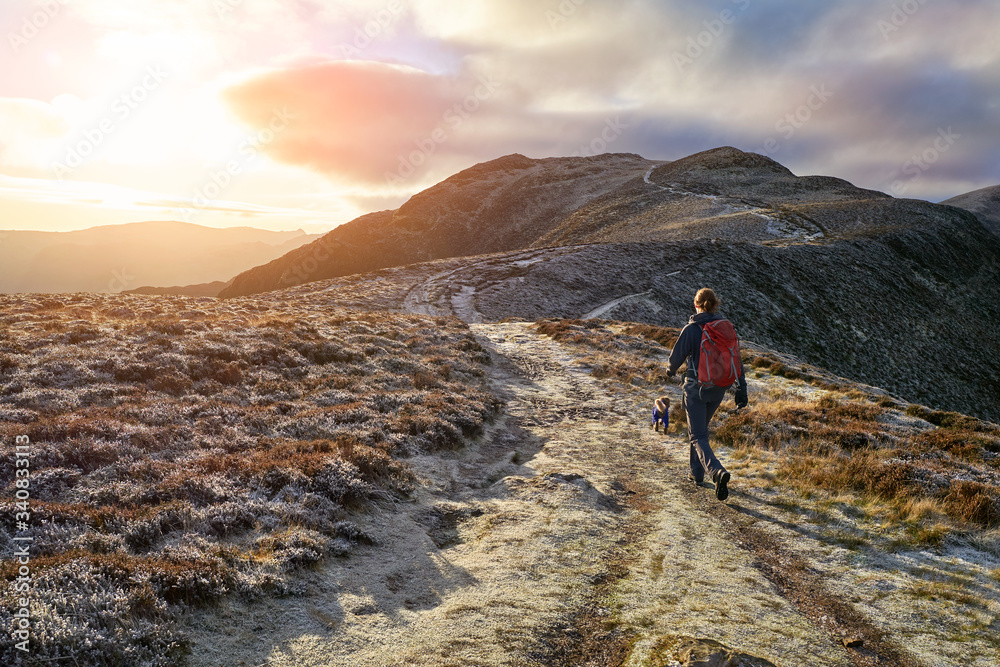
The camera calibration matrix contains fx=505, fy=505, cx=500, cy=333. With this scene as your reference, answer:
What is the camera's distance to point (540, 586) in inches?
263

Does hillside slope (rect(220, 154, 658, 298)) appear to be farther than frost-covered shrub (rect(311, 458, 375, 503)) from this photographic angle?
Yes

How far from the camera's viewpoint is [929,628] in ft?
19.2

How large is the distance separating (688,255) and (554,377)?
40.4 m

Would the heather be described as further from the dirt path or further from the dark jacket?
the dark jacket

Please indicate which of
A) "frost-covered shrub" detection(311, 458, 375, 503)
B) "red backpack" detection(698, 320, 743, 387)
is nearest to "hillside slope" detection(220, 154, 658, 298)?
"frost-covered shrub" detection(311, 458, 375, 503)

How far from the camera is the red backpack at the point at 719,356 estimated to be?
29.1 feet

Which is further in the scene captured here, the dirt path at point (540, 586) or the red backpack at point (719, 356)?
the red backpack at point (719, 356)

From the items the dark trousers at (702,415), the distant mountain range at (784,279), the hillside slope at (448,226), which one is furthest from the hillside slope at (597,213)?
the dark trousers at (702,415)

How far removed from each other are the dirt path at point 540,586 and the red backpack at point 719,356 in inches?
98.2

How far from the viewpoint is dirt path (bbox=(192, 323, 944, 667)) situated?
5320 millimetres

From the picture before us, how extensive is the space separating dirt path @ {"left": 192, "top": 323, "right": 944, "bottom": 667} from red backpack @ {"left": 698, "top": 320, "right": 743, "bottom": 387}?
2.49m

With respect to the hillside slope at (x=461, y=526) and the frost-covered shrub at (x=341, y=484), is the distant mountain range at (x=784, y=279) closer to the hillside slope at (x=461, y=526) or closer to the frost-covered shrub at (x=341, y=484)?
the hillside slope at (x=461, y=526)

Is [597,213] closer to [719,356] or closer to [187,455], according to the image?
[719,356]

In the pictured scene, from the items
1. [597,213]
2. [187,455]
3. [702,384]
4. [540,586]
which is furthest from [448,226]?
[540,586]
